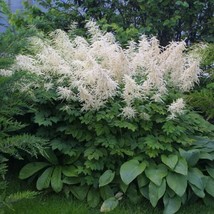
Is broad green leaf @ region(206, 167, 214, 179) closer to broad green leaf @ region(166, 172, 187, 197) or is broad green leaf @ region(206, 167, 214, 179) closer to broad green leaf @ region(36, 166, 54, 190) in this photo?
broad green leaf @ region(166, 172, 187, 197)

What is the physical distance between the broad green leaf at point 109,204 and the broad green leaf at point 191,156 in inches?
28.8

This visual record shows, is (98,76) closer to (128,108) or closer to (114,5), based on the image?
(128,108)

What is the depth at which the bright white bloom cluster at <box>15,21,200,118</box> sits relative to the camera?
3.60m

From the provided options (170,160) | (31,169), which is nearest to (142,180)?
(170,160)

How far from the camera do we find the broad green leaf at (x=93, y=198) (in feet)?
11.7

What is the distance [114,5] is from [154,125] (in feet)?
9.25

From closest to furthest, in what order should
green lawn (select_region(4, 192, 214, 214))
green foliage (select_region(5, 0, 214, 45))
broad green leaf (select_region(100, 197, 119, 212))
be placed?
green lawn (select_region(4, 192, 214, 214))
broad green leaf (select_region(100, 197, 119, 212))
green foliage (select_region(5, 0, 214, 45))

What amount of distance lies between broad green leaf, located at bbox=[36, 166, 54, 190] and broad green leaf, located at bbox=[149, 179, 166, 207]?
92 centimetres

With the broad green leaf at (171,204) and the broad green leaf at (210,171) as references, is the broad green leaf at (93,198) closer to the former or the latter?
the broad green leaf at (171,204)

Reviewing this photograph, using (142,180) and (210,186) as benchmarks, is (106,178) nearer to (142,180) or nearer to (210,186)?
(142,180)

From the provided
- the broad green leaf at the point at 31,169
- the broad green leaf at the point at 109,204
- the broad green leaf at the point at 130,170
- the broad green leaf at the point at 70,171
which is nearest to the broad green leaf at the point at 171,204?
the broad green leaf at the point at 130,170

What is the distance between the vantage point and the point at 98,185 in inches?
143

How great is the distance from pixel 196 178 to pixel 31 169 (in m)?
1.51

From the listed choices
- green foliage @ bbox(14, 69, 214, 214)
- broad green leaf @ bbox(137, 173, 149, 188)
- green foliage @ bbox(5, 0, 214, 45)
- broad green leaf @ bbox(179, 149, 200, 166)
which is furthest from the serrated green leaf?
green foliage @ bbox(5, 0, 214, 45)
